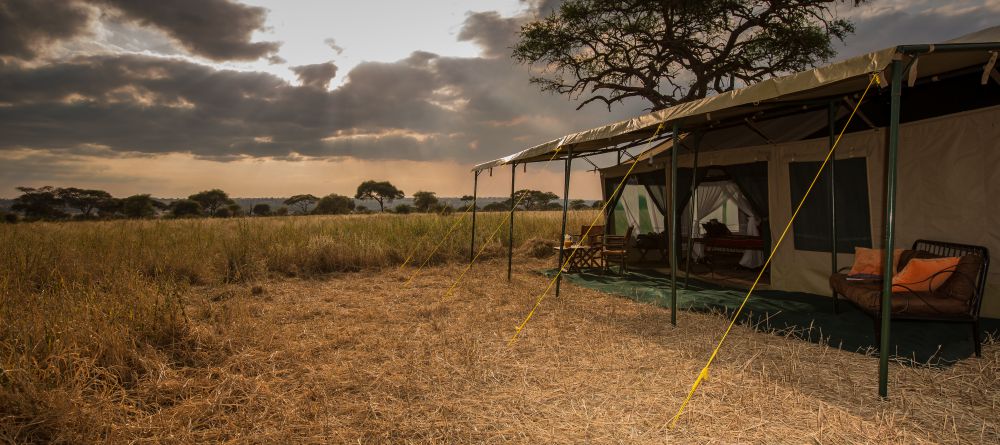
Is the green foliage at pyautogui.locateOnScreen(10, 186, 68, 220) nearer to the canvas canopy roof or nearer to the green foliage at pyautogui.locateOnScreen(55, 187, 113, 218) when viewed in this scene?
the green foliage at pyautogui.locateOnScreen(55, 187, 113, 218)

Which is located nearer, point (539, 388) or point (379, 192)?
point (539, 388)

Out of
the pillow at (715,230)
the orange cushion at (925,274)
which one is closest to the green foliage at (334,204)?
the pillow at (715,230)

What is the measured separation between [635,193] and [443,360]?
6.92 meters

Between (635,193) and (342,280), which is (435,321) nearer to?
(342,280)

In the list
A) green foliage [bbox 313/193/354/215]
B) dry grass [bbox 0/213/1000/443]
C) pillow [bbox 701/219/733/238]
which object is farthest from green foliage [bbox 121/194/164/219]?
pillow [bbox 701/219/733/238]

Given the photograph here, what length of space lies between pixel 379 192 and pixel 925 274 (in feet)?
156

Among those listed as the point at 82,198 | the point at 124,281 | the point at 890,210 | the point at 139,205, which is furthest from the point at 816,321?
the point at 82,198

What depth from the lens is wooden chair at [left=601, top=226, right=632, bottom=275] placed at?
7.95m

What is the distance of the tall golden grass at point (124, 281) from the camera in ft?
9.71

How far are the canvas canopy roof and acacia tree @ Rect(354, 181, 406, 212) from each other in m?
43.7

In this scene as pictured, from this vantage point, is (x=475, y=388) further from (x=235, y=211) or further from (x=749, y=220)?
(x=235, y=211)

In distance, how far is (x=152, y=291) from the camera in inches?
180

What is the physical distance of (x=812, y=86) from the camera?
10.6ft

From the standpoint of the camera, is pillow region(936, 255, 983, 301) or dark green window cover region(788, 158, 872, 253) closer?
pillow region(936, 255, 983, 301)
